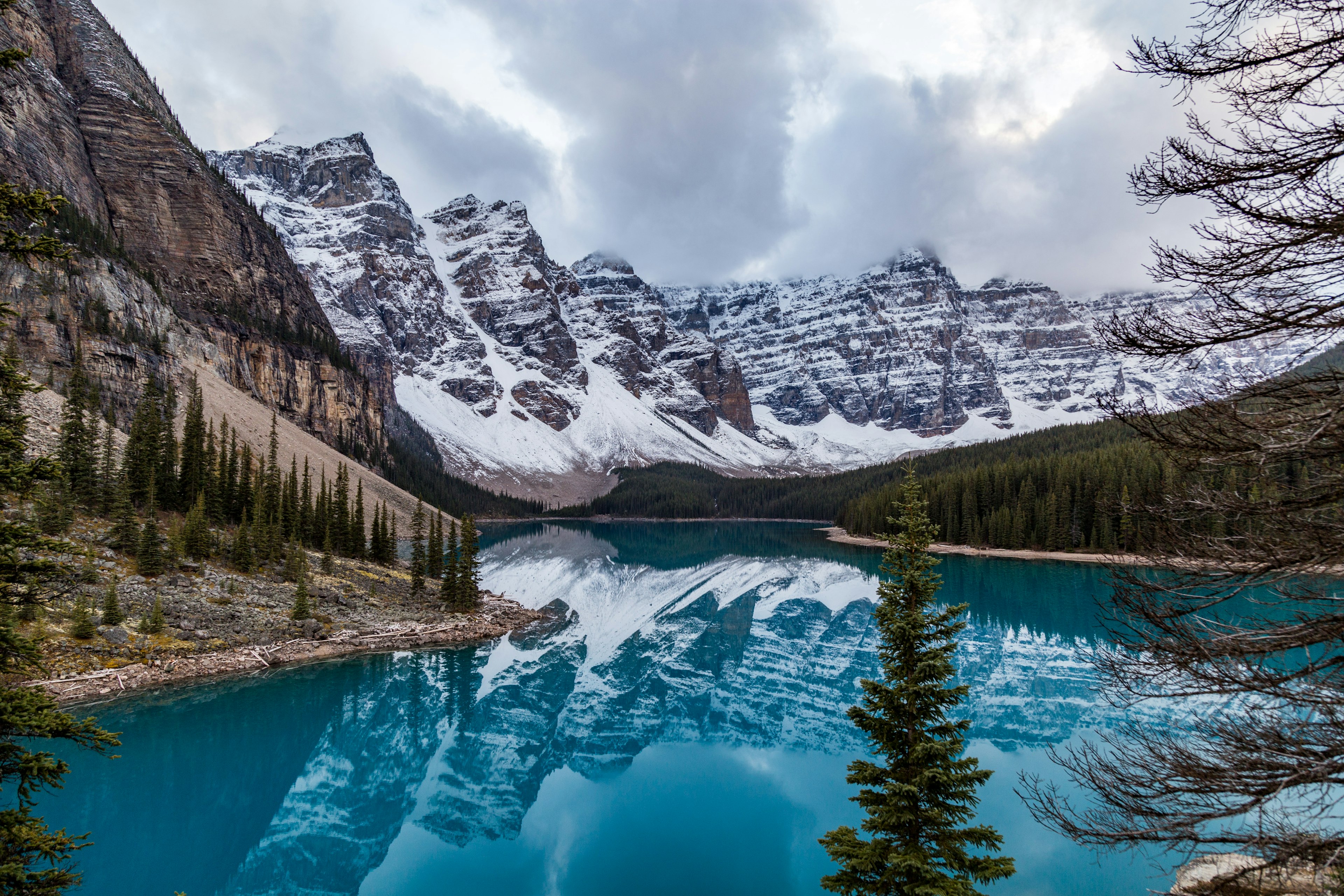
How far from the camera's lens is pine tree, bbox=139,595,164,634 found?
23172 millimetres

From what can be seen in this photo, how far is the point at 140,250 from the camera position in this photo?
8000 cm

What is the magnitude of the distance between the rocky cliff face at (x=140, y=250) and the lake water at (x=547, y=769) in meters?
47.5

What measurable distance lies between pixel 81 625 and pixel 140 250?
81.1 m

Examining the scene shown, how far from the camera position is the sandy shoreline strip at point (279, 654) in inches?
787

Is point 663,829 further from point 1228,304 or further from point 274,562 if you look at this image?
point 274,562

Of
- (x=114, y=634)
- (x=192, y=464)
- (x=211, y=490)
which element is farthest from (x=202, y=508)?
(x=114, y=634)

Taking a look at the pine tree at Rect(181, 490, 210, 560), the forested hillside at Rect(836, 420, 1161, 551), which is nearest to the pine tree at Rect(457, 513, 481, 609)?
the pine tree at Rect(181, 490, 210, 560)

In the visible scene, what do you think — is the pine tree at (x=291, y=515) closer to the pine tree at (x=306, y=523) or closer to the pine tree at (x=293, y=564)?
the pine tree at (x=306, y=523)

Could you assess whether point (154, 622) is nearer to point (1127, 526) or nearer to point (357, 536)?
point (357, 536)

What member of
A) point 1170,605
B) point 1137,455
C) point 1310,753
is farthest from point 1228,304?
point 1137,455

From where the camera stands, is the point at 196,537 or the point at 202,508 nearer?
the point at 196,537

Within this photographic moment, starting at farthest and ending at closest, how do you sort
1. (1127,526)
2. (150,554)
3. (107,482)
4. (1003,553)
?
(1003,553) < (107,482) < (150,554) < (1127,526)

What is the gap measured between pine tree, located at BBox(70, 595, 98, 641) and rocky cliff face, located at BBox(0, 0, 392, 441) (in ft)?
132

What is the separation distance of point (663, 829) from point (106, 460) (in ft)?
107
